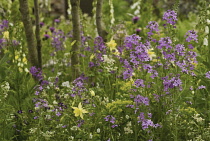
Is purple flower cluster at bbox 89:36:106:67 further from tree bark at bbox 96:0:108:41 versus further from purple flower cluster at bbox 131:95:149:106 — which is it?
purple flower cluster at bbox 131:95:149:106

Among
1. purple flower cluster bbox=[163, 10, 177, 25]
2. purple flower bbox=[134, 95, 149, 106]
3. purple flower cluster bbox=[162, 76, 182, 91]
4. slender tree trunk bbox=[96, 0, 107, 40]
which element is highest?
slender tree trunk bbox=[96, 0, 107, 40]

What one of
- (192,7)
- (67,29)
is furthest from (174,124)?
(192,7)

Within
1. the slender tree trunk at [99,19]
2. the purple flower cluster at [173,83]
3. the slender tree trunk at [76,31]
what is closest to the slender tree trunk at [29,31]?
the slender tree trunk at [76,31]

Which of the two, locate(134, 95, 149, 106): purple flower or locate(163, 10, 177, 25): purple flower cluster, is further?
locate(163, 10, 177, 25): purple flower cluster

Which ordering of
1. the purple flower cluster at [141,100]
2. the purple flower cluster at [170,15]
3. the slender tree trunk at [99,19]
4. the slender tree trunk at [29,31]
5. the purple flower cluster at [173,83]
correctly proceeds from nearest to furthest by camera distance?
the purple flower cluster at [173,83] < the purple flower cluster at [141,100] < the purple flower cluster at [170,15] < the slender tree trunk at [29,31] < the slender tree trunk at [99,19]

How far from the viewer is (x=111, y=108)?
3057mm

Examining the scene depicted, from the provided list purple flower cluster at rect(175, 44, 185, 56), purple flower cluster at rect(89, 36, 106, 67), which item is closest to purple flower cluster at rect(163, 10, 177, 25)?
purple flower cluster at rect(175, 44, 185, 56)

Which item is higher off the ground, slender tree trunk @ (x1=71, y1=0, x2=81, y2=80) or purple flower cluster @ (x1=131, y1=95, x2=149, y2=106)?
slender tree trunk @ (x1=71, y1=0, x2=81, y2=80)

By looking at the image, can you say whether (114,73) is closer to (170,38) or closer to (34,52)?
(170,38)

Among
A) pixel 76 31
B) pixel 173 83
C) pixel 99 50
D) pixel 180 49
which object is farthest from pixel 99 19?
pixel 173 83

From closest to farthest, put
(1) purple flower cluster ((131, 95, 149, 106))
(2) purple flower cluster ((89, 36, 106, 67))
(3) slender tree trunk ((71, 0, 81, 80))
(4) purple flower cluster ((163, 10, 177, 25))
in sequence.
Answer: (1) purple flower cluster ((131, 95, 149, 106)), (4) purple flower cluster ((163, 10, 177, 25)), (2) purple flower cluster ((89, 36, 106, 67)), (3) slender tree trunk ((71, 0, 81, 80))

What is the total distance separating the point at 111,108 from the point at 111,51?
4.03ft

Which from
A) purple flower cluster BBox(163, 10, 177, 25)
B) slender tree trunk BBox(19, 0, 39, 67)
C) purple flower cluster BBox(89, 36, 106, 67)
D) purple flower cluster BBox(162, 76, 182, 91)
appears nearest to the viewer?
purple flower cluster BBox(162, 76, 182, 91)

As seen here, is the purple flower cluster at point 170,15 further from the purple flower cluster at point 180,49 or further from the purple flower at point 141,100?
the purple flower at point 141,100
